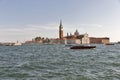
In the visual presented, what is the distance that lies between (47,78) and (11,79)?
203 centimetres

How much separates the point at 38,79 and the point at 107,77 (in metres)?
3.90

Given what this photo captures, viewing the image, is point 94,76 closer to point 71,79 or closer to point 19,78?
point 71,79

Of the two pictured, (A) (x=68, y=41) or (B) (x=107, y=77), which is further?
(A) (x=68, y=41)

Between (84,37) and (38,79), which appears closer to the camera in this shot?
(38,79)

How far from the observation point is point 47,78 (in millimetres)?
13125

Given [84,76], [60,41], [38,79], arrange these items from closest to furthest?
1. [38,79]
2. [84,76]
3. [60,41]

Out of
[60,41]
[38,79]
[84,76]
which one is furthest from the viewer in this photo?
[60,41]

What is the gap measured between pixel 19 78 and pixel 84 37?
7365 inches

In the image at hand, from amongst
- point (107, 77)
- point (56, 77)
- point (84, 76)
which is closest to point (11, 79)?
point (56, 77)

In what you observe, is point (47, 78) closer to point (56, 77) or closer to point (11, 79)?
point (56, 77)

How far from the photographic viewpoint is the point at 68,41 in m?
193

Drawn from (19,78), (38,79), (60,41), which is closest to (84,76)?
(38,79)

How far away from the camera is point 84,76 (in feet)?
44.9

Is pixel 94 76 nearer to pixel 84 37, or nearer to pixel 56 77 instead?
pixel 56 77
